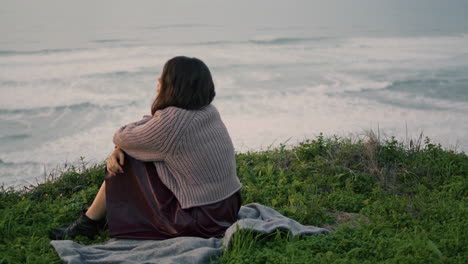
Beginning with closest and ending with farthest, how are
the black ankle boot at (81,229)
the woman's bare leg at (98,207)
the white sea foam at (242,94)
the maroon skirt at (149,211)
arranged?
the maroon skirt at (149,211) → the woman's bare leg at (98,207) → the black ankle boot at (81,229) → the white sea foam at (242,94)

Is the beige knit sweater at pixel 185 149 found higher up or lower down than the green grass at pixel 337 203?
higher up

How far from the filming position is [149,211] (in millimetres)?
3469

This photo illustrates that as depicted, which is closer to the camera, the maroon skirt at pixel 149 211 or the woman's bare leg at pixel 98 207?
the maroon skirt at pixel 149 211

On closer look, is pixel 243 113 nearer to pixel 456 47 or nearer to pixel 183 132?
pixel 183 132

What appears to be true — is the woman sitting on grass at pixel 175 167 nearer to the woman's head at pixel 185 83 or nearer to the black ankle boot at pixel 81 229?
the woman's head at pixel 185 83

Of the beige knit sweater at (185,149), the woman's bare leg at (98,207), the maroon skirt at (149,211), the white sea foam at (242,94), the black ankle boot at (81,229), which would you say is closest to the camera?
the beige knit sweater at (185,149)

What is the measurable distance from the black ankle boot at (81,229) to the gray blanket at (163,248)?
29 centimetres

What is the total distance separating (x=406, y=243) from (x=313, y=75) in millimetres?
15731

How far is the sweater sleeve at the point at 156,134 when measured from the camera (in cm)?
328

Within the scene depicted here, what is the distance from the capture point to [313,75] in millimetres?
18594

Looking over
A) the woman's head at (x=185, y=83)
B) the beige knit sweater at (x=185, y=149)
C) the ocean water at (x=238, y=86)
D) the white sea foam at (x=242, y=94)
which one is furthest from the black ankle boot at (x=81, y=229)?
the white sea foam at (x=242, y=94)

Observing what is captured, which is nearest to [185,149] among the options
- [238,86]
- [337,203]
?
[337,203]

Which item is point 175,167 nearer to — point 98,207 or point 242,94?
point 98,207

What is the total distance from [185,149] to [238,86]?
13.7 meters
